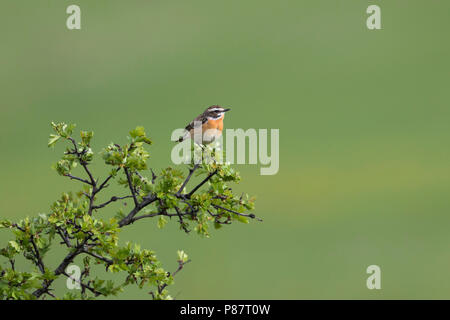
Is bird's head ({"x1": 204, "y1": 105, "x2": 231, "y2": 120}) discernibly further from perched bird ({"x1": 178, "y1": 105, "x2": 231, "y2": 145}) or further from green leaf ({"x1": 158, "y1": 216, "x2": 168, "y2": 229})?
green leaf ({"x1": 158, "y1": 216, "x2": 168, "y2": 229})

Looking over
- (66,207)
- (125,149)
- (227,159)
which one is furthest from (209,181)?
(66,207)

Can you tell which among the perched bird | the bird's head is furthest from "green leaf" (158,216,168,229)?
the bird's head

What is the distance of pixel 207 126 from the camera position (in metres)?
8.41

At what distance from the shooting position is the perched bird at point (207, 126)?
8.38 metres

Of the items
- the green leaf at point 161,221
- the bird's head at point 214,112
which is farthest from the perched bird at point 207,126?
the green leaf at point 161,221

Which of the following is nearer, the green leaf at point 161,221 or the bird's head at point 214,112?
the green leaf at point 161,221

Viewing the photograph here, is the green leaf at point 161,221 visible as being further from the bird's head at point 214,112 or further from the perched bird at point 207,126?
the bird's head at point 214,112

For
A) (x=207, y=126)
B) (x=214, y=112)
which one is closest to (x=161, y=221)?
(x=207, y=126)

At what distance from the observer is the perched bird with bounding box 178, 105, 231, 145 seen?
8.38 meters

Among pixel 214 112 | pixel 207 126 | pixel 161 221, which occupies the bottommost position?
pixel 161 221

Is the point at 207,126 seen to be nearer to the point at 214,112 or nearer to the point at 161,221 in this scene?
the point at 214,112
